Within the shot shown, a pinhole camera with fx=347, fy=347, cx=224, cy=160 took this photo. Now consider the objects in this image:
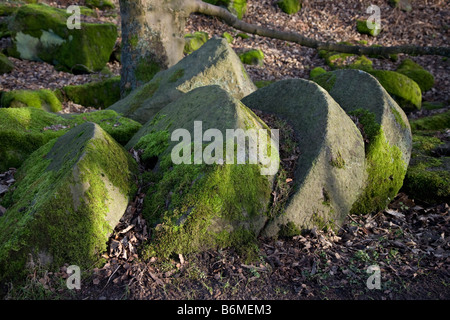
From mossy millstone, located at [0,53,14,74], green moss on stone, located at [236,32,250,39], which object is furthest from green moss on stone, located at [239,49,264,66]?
mossy millstone, located at [0,53,14,74]

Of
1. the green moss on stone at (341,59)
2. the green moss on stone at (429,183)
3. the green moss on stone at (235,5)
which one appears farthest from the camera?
the green moss on stone at (235,5)

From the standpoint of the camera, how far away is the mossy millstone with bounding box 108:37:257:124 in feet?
20.1

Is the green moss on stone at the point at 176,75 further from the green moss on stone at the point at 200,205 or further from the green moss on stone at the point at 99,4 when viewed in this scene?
the green moss on stone at the point at 99,4

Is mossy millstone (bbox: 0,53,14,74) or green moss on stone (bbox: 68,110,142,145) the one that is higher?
green moss on stone (bbox: 68,110,142,145)

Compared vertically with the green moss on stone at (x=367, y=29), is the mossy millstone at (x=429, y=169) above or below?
below

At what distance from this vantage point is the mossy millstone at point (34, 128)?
5043 millimetres

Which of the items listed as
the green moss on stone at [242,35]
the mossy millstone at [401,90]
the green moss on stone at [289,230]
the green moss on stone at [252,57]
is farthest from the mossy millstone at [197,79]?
the green moss on stone at [242,35]

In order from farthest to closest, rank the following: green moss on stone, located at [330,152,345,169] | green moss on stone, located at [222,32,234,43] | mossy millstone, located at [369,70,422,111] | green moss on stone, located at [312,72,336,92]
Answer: green moss on stone, located at [222,32,234,43]
mossy millstone, located at [369,70,422,111]
green moss on stone, located at [312,72,336,92]
green moss on stone, located at [330,152,345,169]

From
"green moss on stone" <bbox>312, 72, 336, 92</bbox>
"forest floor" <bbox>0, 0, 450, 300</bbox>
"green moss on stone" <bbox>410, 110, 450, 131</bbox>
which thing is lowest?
"green moss on stone" <bbox>410, 110, 450, 131</bbox>

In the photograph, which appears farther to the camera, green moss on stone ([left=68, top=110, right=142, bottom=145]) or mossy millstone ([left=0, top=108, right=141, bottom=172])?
green moss on stone ([left=68, top=110, right=142, bottom=145])

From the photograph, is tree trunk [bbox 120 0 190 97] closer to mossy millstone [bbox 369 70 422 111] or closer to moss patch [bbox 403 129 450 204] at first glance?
mossy millstone [bbox 369 70 422 111]

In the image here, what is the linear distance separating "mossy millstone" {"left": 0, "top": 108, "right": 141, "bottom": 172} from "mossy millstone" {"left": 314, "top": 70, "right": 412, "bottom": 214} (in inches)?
137

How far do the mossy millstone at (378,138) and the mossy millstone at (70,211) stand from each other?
3.10 m

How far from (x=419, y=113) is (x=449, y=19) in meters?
8.66
